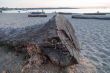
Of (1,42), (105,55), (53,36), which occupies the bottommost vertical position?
(105,55)

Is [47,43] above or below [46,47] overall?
above

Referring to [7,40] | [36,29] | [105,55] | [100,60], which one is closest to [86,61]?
[100,60]

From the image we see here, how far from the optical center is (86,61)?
33.4 feet

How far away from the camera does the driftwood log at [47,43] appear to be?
6.63 m

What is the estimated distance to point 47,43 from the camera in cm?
686

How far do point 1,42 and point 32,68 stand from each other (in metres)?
2.31

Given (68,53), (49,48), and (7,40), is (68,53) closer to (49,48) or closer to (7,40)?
(49,48)

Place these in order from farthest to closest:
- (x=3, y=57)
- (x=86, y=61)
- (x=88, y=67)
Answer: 1. (x=86, y=61)
2. (x=88, y=67)
3. (x=3, y=57)

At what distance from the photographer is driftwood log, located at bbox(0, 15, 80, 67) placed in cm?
663

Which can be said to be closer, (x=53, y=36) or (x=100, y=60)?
(x=53, y=36)

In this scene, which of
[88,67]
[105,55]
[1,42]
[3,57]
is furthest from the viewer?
[105,55]

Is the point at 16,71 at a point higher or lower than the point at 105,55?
higher

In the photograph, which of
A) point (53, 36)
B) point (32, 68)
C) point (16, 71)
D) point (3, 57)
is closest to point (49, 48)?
point (53, 36)

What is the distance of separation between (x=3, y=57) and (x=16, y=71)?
1.33 meters
